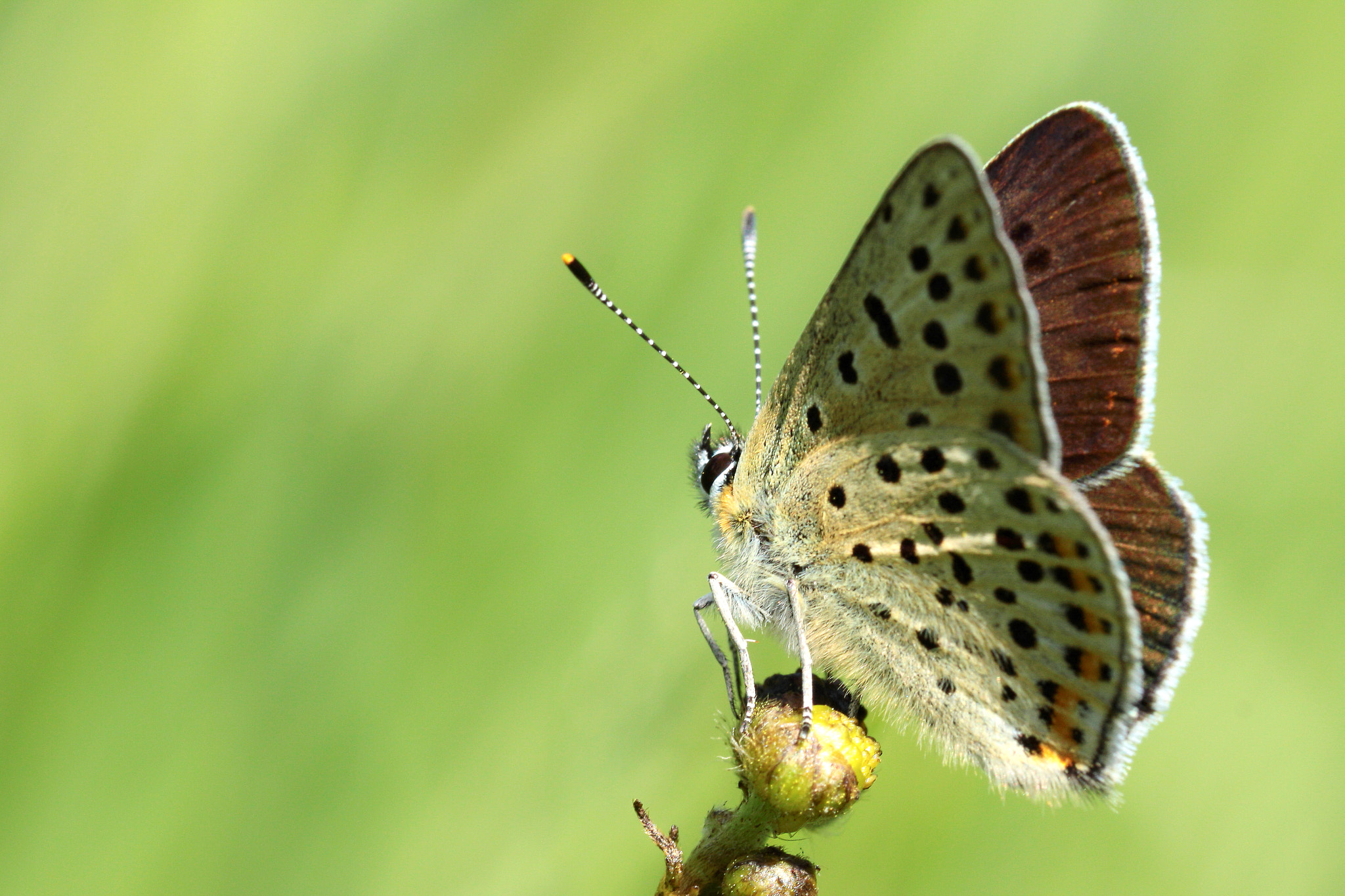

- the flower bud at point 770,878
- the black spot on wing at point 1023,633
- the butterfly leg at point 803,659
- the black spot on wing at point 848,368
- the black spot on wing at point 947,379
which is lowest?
the flower bud at point 770,878

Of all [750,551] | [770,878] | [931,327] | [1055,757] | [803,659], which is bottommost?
[1055,757]

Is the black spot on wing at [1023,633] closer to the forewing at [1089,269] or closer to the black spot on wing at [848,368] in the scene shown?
the forewing at [1089,269]

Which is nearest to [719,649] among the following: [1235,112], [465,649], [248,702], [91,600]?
[465,649]

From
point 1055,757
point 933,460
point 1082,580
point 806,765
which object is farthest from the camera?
point 1055,757

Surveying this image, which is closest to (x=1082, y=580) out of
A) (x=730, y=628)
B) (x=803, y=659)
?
(x=803, y=659)

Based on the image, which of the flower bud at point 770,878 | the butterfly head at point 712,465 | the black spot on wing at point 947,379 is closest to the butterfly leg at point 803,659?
the flower bud at point 770,878

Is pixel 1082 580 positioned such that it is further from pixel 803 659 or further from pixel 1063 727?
pixel 803 659

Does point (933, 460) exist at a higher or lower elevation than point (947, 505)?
higher

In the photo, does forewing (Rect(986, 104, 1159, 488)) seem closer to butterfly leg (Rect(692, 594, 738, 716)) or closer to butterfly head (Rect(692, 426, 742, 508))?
butterfly head (Rect(692, 426, 742, 508))
